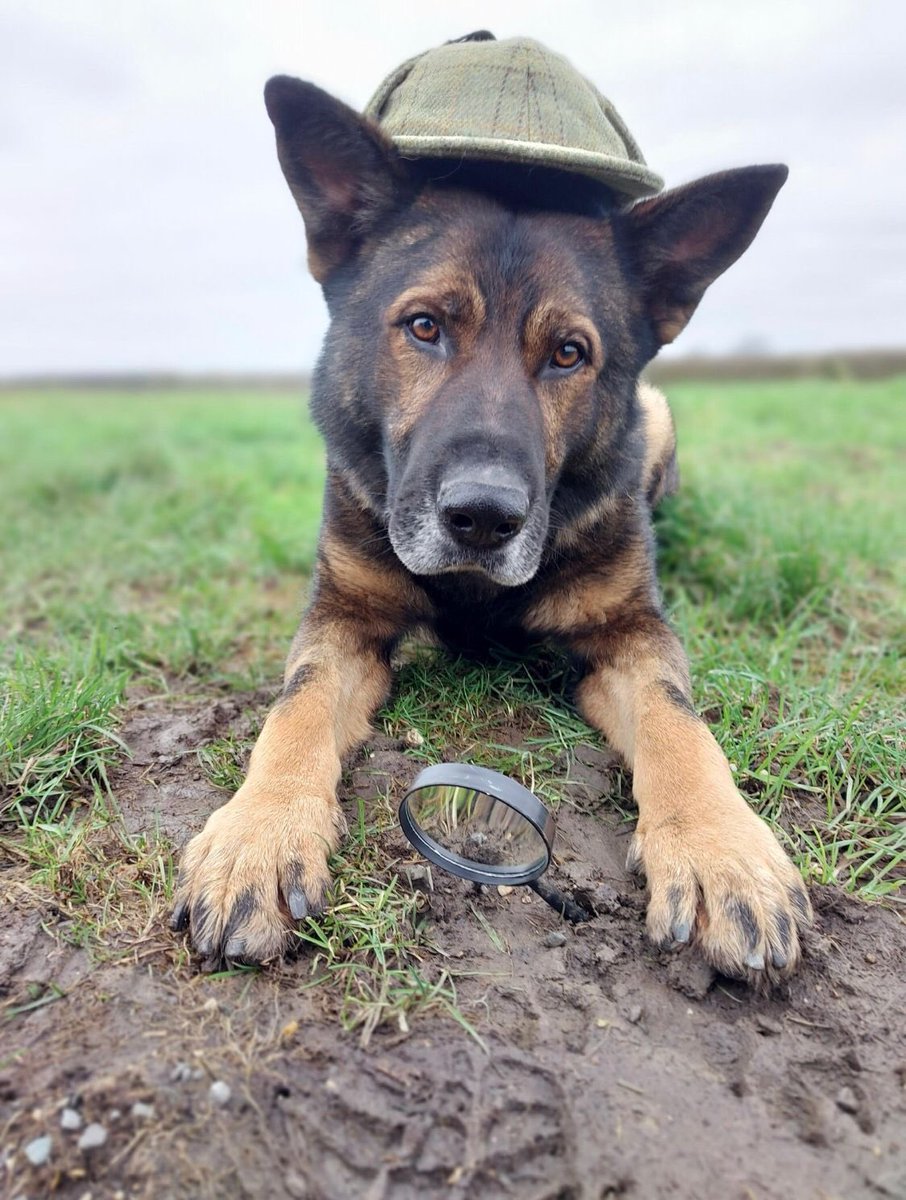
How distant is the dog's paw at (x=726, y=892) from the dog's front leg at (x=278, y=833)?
89 centimetres

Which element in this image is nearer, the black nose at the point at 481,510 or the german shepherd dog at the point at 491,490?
the german shepherd dog at the point at 491,490

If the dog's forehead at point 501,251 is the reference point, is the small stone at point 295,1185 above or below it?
below

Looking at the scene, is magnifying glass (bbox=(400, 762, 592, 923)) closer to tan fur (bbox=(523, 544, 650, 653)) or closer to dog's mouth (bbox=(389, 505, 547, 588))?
dog's mouth (bbox=(389, 505, 547, 588))

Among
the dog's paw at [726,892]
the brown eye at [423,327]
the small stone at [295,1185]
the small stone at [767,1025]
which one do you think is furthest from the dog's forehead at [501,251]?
the small stone at [295,1185]

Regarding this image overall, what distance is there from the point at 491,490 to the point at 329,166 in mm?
1520

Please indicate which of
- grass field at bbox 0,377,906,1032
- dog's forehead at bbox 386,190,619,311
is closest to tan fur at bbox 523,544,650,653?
grass field at bbox 0,377,906,1032

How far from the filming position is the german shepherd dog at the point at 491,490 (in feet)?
7.88

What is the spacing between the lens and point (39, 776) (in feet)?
9.62

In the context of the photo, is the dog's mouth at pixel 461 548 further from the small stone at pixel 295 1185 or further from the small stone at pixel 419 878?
Result: the small stone at pixel 295 1185

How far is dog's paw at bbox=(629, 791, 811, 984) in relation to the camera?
226 cm

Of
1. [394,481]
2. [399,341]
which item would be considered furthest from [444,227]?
[394,481]

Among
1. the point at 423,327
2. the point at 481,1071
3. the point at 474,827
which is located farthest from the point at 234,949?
the point at 423,327

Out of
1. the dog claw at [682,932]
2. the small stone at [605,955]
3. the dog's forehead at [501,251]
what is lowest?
the small stone at [605,955]

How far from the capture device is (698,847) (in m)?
2.45
